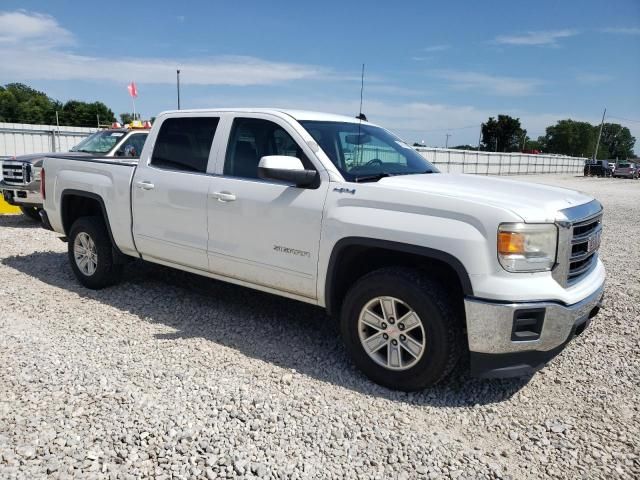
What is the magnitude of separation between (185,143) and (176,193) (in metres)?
0.51

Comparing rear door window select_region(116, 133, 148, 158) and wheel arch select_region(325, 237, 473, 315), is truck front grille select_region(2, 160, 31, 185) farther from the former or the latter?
wheel arch select_region(325, 237, 473, 315)

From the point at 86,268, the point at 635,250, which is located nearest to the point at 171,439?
the point at 86,268

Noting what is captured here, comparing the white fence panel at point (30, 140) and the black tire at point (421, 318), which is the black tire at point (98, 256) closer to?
the black tire at point (421, 318)

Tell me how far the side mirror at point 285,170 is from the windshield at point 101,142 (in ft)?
20.5

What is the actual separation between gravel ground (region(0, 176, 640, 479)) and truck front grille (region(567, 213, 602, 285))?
87cm

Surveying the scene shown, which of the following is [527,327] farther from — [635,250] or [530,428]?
[635,250]

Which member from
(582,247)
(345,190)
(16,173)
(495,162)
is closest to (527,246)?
(582,247)

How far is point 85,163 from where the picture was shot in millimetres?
5621

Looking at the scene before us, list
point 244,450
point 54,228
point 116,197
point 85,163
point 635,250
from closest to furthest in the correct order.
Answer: point 244,450, point 116,197, point 85,163, point 54,228, point 635,250

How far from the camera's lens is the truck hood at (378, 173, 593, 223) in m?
3.16

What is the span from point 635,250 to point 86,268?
8512mm

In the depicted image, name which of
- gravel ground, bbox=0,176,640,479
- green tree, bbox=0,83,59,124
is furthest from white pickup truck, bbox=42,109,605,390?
green tree, bbox=0,83,59,124

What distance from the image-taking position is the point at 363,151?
430 cm

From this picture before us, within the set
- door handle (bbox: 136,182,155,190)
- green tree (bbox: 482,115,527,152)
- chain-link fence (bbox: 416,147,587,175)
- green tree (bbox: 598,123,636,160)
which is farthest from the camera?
green tree (bbox: 598,123,636,160)
